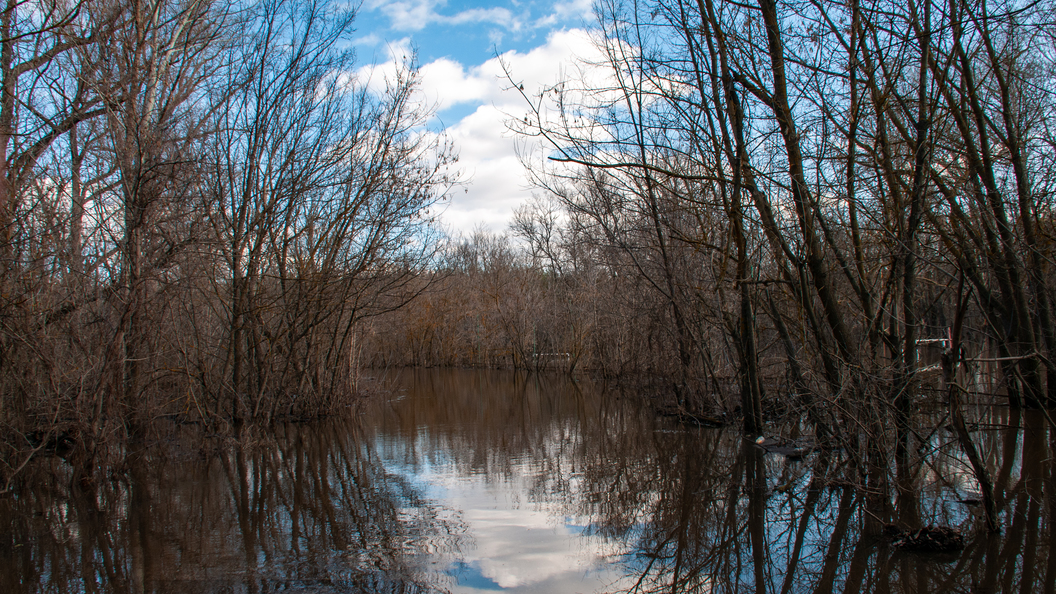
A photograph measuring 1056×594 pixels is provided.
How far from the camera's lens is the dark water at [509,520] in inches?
184

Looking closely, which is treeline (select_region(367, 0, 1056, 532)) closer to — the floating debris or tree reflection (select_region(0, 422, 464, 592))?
the floating debris

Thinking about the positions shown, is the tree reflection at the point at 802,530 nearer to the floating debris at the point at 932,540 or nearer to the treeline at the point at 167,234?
the floating debris at the point at 932,540

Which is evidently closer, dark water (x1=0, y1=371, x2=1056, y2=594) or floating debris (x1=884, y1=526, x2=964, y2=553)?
dark water (x1=0, y1=371, x2=1056, y2=594)

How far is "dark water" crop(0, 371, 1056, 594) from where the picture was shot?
15.3ft

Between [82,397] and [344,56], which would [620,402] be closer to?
[344,56]

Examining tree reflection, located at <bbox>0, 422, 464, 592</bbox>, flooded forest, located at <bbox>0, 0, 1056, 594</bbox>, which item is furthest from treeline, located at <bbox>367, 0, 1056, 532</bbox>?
tree reflection, located at <bbox>0, 422, 464, 592</bbox>

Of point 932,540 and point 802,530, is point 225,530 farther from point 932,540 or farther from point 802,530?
point 932,540

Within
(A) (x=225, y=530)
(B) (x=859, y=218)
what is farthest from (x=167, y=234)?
(B) (x=859, y=218)

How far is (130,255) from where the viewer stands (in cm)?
793

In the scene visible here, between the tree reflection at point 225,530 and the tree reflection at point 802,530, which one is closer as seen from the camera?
the tree reflection at point 802,530

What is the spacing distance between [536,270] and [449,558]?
32080 mm

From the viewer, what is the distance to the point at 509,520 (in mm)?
6266

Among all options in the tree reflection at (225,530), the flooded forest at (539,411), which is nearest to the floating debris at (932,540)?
the flooded forest at (539,411)

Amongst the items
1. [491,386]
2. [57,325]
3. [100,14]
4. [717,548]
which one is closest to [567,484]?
[717,548]
